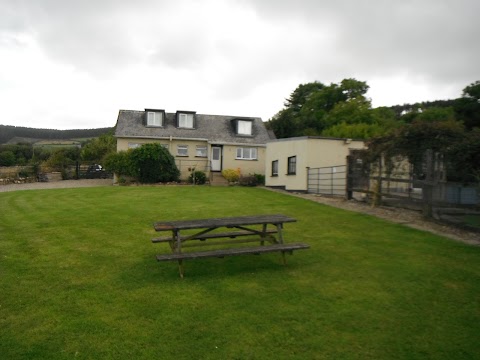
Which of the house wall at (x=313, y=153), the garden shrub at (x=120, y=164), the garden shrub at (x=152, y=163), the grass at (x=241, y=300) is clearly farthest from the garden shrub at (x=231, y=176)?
the grass at (x=241, y=300)

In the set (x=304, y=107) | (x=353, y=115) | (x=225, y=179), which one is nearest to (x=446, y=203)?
(x=225, y=179)

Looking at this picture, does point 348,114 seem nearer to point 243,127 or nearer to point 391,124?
point 391,124

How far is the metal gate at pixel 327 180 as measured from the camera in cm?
1903

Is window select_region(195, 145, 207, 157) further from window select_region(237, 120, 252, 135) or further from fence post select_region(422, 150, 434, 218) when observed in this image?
fence post select_region(422, 150, 434, 218)

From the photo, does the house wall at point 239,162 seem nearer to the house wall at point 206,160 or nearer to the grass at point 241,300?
the house wall at point 206,160

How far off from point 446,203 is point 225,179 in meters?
20.6

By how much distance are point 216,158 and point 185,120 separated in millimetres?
4405

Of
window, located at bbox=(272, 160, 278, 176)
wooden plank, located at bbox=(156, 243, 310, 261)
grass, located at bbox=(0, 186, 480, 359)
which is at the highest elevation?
window, located at bbox=(272, 160, 278, 176)

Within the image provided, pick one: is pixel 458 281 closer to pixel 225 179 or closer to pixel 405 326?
pixel 405 326

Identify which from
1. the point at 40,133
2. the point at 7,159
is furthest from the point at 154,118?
the point at 40,133

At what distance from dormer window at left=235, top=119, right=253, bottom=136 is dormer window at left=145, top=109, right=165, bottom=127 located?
6609mm

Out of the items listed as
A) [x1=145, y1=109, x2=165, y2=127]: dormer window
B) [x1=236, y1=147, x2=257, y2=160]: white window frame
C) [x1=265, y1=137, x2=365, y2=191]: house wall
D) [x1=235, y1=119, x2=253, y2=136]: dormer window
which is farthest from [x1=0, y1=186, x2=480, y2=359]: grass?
[x1=235, y1=119, x2=253, y2=136]: dormer window

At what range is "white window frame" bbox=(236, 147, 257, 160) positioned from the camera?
1321 inches

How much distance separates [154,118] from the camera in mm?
33562
